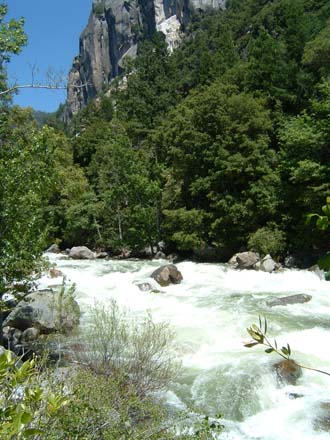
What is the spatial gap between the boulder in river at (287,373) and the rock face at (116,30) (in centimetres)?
10310

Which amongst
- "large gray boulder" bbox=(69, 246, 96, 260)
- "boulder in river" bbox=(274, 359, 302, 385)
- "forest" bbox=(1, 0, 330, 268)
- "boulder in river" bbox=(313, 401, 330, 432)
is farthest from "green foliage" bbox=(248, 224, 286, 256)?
"boulder in river" bbox=(313, 401, 330, 432)

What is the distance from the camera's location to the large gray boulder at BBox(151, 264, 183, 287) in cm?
1800

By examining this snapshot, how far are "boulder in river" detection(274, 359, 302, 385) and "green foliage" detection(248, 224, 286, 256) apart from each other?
42.5ft

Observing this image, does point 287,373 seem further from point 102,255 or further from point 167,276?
point 102,255

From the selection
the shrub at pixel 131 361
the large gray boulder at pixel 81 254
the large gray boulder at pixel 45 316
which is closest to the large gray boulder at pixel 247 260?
the large gray boulder at pixel 45 316

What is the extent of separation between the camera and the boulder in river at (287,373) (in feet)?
28.5

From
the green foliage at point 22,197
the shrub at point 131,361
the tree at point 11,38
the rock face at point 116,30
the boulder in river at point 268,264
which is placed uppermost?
the rock face at point 116,30

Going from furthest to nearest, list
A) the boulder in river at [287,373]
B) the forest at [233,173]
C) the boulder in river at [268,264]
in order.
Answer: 1. the forest at [233,173]
2. the boulder in river at [268,264]
3. the boulder in river at [287,373]

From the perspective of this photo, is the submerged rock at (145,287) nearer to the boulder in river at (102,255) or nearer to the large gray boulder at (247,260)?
the large gray boulder at (247,260)

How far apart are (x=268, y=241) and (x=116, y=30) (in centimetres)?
11686

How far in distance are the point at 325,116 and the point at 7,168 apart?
57.4 feet

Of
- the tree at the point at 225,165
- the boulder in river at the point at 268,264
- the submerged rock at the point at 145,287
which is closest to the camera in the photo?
the submerged rock at the point at 145,287

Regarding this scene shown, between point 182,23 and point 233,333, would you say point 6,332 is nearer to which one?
point 233,333

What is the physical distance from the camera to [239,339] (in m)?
11.1
